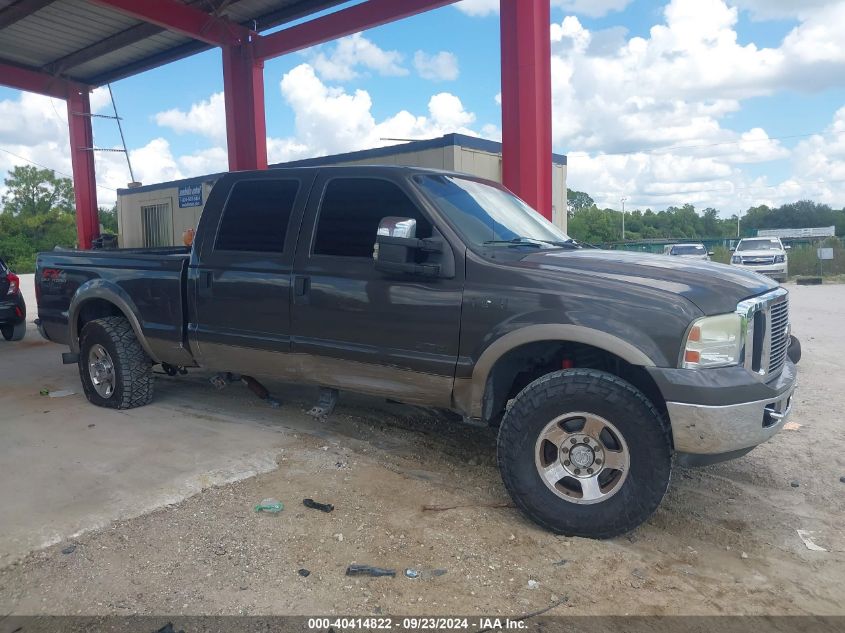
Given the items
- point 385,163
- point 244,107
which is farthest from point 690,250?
point 244,107

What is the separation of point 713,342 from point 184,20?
11.7 meters

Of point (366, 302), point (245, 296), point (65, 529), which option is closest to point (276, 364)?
point (245, 296)

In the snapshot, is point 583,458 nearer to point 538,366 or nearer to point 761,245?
point 538,366

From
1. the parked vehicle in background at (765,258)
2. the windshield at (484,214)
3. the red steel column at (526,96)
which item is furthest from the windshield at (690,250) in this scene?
the windshield at (484,214)

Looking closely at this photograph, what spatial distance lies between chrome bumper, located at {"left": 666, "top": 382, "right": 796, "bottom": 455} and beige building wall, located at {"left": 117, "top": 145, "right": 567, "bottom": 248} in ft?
16.8

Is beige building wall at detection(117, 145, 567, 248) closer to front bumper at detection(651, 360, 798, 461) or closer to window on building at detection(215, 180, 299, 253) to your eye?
window on building at detection(215, 180, 299, 253)

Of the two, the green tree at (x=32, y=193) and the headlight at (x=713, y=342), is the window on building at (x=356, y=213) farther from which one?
the green tree at (x=32, y=193)

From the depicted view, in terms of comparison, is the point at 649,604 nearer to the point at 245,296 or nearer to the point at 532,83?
the point at 245,296

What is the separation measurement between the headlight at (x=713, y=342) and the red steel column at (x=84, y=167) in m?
18.2

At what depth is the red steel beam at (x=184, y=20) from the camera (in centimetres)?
1096

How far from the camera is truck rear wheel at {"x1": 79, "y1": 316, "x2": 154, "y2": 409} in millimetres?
5684

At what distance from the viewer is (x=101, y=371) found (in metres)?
5.93

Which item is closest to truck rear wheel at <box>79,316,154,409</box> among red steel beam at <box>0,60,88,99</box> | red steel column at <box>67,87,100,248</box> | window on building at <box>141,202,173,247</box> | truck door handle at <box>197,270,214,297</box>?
truck door handle at <box>197,270,214,297</box>

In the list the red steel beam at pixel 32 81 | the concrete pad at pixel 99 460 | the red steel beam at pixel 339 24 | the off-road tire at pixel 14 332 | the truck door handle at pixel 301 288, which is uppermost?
the red steel beam at pixel 32 81
